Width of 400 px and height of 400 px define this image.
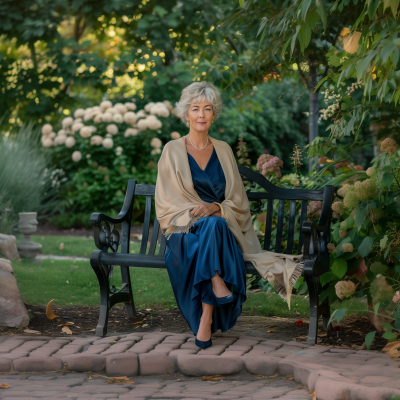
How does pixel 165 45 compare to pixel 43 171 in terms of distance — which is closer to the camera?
pixel 43 171

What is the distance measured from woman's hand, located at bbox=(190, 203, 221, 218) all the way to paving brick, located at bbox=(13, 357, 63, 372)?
1.18 meters

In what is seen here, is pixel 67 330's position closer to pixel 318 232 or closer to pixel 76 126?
pixel 318 232

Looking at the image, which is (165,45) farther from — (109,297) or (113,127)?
(109,297)

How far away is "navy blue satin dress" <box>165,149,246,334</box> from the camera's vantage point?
3.06 meters

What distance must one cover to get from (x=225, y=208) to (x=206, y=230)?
0.30 meters

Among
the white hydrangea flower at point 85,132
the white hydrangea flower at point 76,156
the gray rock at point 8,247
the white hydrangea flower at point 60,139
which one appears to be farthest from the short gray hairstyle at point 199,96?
the white hydrangea flower at point 60,139


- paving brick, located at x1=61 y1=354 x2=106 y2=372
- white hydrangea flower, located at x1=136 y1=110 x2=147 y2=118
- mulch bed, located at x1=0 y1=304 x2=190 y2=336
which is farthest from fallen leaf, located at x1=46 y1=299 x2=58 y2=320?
white hydrangea flower, located at x1=136 y1=110 x2=147 y2=118

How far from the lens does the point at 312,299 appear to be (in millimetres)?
3213

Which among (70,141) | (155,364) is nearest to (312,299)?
(155,364)

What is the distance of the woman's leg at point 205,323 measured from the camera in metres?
3.02

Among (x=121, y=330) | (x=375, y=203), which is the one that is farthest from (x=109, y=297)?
(x=375, y=203)

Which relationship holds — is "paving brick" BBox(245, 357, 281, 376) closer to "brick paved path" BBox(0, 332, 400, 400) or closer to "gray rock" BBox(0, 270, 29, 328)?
"brick paved path" BBox(0, 332, 400, 400)

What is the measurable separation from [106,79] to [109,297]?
23.5 feet

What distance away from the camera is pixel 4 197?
684 centimetres
